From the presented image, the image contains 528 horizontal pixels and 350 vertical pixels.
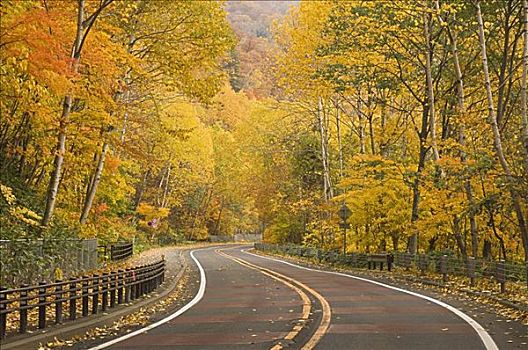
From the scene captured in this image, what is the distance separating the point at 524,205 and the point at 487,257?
9622 millimetres

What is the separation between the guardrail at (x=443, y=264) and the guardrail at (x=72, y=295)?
10.00m

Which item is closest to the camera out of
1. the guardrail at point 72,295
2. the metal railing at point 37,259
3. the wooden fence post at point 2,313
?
the wooden fence post at point 2,313

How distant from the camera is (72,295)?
14.3 meters

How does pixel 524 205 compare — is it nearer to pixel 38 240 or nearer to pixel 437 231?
pixel 437 231

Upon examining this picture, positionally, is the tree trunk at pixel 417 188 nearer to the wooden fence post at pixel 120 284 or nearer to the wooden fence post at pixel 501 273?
the wooden fence post at pixel 501 273

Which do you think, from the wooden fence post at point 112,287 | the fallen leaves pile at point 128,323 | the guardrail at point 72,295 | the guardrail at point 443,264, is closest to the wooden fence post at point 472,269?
the guardrail at point 443,264

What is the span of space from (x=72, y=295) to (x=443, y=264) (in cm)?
1449

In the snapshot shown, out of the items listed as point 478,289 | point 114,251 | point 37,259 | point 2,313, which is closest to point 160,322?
point 2,313

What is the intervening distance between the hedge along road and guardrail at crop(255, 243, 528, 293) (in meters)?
2.38

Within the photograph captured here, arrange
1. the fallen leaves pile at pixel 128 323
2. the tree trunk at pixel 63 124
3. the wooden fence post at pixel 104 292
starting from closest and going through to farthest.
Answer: the fallen leaves pile at pixel 128 323, the wooden fence post at pixel 104 292, the tree trunk at pixel 63 124

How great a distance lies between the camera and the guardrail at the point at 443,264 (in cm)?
1988

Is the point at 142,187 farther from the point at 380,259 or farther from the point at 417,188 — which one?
the point at 417,188

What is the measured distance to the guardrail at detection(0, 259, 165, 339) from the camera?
39.8 feet

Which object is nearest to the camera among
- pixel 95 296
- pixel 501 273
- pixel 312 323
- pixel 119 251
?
pixel 312 323
